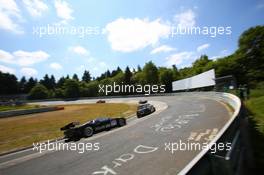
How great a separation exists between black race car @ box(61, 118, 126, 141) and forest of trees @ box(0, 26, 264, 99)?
1051 inches

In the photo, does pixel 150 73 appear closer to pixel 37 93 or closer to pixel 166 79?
pixel 166 79

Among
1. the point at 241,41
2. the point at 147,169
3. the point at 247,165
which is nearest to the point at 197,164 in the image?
the point at 247,165

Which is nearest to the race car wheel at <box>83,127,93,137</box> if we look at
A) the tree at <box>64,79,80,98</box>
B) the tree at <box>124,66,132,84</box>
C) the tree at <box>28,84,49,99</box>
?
the tree at <box>64,79,80,98</box>

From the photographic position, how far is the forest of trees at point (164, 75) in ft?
181

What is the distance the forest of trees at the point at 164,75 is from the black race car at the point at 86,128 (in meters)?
26.7

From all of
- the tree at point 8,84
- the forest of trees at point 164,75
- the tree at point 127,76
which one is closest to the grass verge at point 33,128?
the forest of trees at point 164,75

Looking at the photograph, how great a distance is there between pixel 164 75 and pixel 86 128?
3065 inches

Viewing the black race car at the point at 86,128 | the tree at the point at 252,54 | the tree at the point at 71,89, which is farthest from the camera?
the tree at the point at 71,89

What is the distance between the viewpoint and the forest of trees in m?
55.1

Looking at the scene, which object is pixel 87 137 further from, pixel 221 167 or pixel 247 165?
pixel 221 167

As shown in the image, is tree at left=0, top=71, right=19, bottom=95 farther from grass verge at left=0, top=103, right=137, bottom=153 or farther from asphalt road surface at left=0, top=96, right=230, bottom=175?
asphalt road surface at left=0, top=96, right=230, bottom=175

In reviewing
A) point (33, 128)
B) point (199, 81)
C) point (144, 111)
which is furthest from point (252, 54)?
point (33, 128)

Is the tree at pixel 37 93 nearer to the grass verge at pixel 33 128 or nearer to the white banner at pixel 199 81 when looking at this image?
the white banner at pixel 199 81

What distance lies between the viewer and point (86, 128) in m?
15.0
